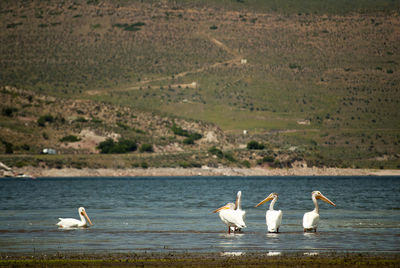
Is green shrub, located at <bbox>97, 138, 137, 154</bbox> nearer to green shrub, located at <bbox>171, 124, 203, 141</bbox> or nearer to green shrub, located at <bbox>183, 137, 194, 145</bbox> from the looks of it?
green shrub, located at <bbox>183, 137, 194, 145</bbox>

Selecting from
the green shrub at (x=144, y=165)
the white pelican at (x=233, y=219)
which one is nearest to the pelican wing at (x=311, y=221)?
the white pelican at (x=233, y=219)

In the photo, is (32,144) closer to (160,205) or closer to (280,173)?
(280,173)

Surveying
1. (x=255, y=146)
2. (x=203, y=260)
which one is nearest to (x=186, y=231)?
(x=203, y=260)

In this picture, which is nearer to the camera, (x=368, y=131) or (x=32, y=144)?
(x=32, y=144)

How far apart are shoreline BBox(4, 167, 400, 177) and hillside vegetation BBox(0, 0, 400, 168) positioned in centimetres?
135

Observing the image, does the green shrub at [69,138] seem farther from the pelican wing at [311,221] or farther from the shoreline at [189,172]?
the pelican wing at [311,221]

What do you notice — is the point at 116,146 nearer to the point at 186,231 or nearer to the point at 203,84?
the point at 203,84

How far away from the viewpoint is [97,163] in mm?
111500

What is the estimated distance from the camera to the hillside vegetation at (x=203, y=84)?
12212cm

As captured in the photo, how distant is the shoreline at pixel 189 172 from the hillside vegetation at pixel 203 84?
1.35 m

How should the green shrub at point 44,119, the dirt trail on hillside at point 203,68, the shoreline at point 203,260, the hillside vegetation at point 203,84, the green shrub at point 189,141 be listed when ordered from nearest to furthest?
the shoreline at point 203,260 → the green shrub at point 44,119 → the hillside vegetation at point 203,84 → the green shrub at point 189,141 → the dirt trail on hillside at point 203,68

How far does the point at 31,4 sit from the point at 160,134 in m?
89.0

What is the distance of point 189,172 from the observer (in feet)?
388

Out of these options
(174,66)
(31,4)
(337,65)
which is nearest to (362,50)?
(337,65)
